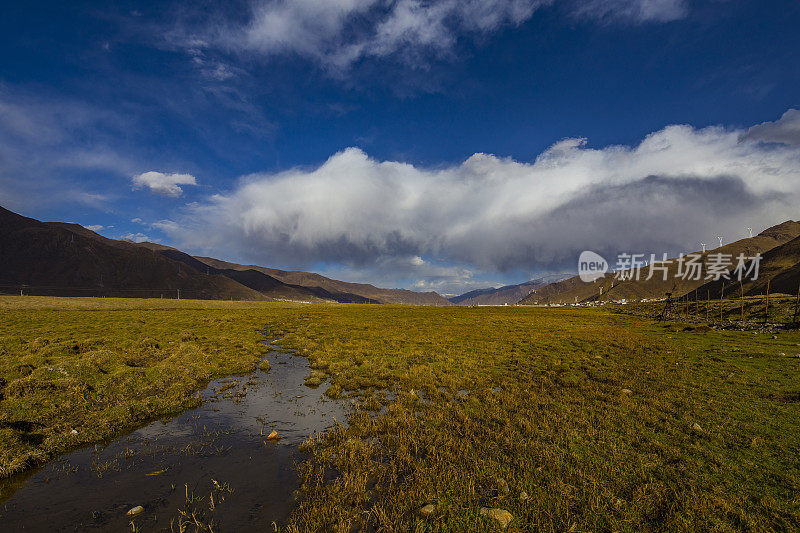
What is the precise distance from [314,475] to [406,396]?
739 centimetres

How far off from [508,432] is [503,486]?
3571 millimetres

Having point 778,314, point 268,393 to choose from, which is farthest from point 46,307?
point 778,314

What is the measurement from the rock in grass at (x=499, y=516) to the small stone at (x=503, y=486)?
83 cm

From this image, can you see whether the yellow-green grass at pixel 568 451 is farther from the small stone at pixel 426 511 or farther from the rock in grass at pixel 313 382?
the rock in grass at pixel 313 382

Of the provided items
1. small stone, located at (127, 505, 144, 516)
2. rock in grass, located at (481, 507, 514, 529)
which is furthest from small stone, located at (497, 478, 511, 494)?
small stone, located at (127, 505, 144, 516)

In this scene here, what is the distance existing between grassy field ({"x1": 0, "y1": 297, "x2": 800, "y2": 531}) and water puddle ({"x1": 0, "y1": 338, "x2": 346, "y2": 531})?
Answer: 89 centimetres

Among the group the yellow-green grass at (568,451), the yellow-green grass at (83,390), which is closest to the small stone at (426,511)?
the yellow-green grass at (568,451)

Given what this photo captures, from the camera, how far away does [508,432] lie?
11344 millimetres

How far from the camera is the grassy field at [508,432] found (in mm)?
7234

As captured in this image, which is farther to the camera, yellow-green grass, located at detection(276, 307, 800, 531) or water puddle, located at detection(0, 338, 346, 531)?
water puddle, located at detection(0, 338, 346, 531)

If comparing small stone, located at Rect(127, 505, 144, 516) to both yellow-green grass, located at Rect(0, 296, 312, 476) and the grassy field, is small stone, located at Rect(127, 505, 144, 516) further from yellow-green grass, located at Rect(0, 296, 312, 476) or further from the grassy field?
yellow-green grass, located at Rect(0, 296, 312, 476)

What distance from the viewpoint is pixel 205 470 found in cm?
930

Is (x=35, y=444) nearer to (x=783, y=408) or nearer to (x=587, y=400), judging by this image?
(x=587, y=400)

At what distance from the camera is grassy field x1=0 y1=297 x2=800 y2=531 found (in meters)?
7.23
